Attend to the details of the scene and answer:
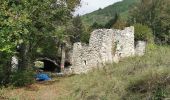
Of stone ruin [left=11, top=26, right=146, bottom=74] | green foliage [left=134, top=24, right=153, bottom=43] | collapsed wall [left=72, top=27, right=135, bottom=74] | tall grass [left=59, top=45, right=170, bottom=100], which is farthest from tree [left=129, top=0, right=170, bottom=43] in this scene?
tall grass [left=59, top=45, right=170, bottom=100]

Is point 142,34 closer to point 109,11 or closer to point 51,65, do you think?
point 51,65

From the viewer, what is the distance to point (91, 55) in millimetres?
30141

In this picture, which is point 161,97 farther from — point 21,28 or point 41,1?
point 41,1

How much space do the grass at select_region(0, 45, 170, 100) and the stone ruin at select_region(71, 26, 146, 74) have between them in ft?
14.4

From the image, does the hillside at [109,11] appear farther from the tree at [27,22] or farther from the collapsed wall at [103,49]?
the tree at [27,22]

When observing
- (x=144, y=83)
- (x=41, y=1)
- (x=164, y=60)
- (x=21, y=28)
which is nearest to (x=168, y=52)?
(x=164, y=60)

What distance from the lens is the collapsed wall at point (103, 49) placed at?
2936 centimetres

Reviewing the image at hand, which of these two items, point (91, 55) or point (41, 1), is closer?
point (41, 1)

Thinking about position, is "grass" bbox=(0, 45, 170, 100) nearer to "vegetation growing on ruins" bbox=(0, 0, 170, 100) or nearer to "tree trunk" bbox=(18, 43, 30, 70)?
"vegetation growing on ruins" bbox=(0, 0, 170, 100)

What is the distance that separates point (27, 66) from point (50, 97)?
6967mm

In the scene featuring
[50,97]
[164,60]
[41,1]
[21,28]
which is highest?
[41,1]

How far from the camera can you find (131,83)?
17.6 meters

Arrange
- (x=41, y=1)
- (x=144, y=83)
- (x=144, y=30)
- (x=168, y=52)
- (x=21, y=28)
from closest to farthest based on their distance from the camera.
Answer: (x=144, y=83) → (x=168, y=52) → (x=21, y=28) → (x=41, y=1) → (x=144, y=30)

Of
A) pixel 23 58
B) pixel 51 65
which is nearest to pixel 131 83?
pixel 23 58
